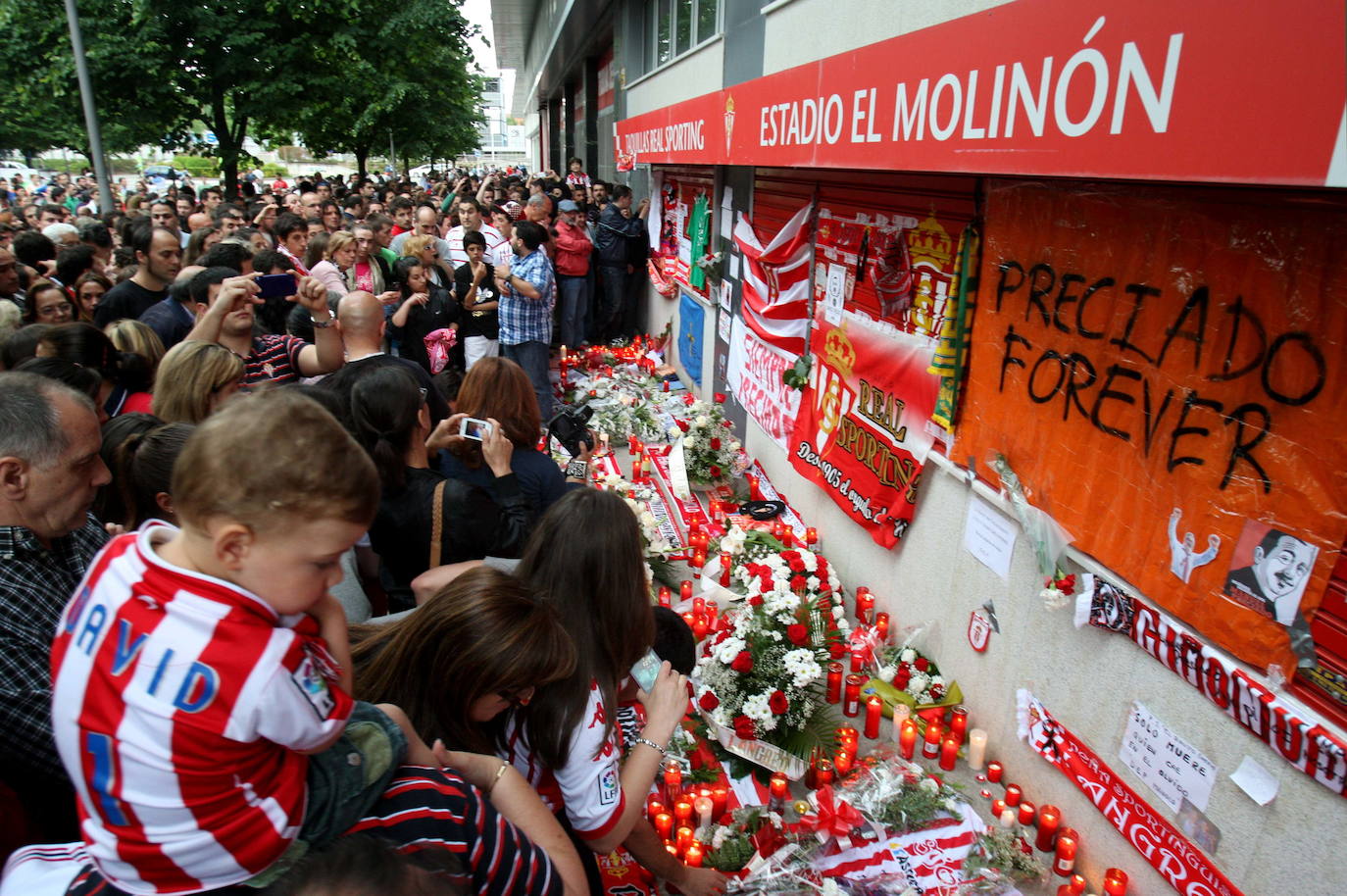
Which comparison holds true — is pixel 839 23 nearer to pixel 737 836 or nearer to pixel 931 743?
pixel 931 743

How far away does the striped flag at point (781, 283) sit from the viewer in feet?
18.4

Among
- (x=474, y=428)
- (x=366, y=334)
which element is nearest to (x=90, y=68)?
(x=366, y=334)

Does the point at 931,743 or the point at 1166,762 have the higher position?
the point at 1166,762

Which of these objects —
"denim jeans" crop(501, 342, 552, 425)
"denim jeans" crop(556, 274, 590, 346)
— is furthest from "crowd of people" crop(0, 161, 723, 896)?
"denim jeans" crop(556, 274, 590, 346)

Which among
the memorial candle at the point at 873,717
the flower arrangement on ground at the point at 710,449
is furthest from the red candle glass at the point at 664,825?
the flower arrangement on ground at the point at 710,449

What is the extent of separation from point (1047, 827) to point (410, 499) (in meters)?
2.89

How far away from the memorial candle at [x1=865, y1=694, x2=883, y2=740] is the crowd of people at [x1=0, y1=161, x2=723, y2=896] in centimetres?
114

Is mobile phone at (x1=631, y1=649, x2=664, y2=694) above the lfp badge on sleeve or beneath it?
above

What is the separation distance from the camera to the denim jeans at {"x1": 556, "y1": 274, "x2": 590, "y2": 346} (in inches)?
411

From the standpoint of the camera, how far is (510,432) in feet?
12.3

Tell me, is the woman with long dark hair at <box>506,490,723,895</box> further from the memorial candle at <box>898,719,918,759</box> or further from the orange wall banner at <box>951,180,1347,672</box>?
the orange wall banner at <box>951,180,1347,672</box>

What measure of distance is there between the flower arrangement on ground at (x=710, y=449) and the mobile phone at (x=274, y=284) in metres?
3.23

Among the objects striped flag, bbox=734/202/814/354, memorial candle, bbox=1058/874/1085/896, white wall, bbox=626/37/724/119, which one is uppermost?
white wall, bbox=626/37/724/119

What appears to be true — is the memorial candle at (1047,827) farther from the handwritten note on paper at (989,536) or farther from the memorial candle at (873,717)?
the handwritten note on paper at (989,536)
